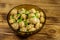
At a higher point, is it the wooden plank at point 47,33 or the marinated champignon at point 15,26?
the marinated champignon at point 15,26

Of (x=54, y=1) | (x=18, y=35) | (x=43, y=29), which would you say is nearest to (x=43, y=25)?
(x=43, y=29)

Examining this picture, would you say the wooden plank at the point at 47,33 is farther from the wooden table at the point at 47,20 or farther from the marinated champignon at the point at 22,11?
the marinated champignon at the point at 22,11

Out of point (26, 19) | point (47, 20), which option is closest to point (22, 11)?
point (26, 19)

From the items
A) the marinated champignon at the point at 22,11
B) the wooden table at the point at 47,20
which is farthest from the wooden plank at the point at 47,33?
the marinated champignon at the point at 22,11

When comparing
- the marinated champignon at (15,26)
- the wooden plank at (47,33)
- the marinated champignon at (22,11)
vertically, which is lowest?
the wooden plank at (47,33)

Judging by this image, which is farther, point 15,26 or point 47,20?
point 47,20

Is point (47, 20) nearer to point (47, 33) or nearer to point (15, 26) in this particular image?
point (47, 33)

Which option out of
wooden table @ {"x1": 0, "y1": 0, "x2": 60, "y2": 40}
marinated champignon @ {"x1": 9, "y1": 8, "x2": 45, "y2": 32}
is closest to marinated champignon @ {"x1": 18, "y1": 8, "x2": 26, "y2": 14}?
marinated champignon @ {"x1": 9, "y1": 8, "x2": 45, "y2": 32}
